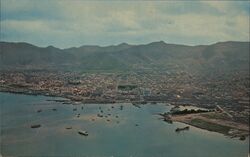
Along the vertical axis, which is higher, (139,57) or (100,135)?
(139,57)

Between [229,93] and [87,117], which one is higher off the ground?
[229,93]

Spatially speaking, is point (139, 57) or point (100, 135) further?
point (139, 57)

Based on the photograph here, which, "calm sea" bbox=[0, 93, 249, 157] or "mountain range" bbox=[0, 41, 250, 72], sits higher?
"mountain range" bbox=[0, 41, 250, 72]

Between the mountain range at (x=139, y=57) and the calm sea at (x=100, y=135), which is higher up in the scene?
the mountain range at (x=139, y=57)

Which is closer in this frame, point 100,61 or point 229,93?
point 229,93

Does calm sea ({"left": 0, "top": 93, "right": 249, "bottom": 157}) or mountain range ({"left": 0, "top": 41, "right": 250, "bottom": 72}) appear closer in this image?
calm sea ({"left": 0, "top": 93, "right": 249, "bottom": 157})

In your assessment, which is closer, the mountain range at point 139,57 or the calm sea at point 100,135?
the calm sea at point 100,135

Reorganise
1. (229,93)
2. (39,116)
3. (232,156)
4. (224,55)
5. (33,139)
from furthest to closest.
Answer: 1. (224,55)
2. (39,116)
3. (229,93)
4. (33,139)
5. (232,156)

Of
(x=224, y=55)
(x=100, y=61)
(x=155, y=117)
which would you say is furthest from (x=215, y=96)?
(x=100, y=61)

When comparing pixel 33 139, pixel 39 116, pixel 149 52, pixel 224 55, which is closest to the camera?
pixel 33 139

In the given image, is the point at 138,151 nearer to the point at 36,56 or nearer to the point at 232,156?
the point at 232,156
